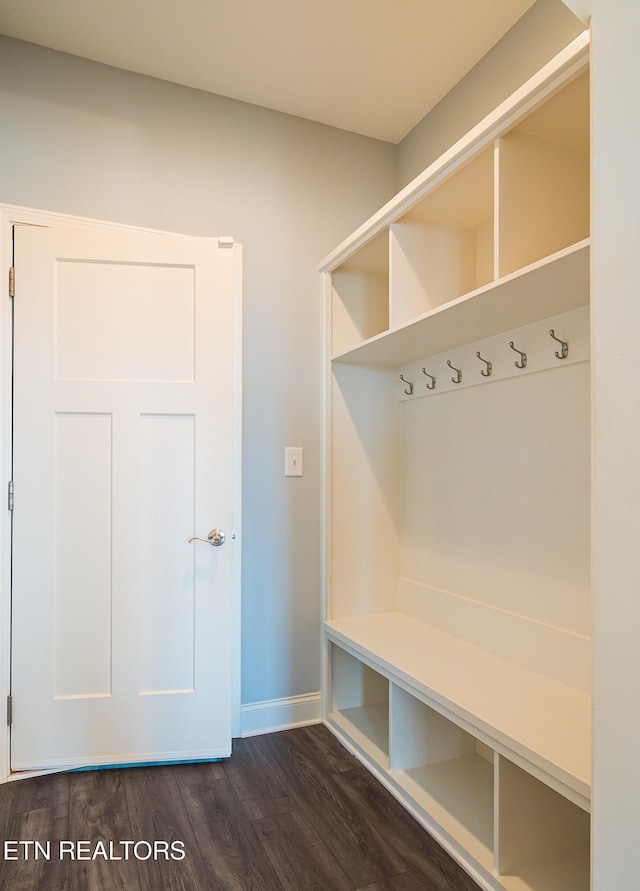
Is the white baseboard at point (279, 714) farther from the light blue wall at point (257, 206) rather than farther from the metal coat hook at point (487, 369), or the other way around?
the metal coat hook at point (487, 369)

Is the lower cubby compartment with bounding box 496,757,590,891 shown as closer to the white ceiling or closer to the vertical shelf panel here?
the vertical shelf panel

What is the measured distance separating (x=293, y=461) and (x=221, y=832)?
1.42 meters

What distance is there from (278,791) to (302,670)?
0.62 m

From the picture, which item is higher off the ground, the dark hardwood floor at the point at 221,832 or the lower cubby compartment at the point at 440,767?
the lower cubby compartment at the point at 440,767

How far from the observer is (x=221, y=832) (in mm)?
1779

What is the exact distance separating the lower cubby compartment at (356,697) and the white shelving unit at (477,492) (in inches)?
0.4

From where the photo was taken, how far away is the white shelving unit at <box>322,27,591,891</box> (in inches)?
60.4

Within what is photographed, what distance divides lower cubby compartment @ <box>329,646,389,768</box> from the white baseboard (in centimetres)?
10

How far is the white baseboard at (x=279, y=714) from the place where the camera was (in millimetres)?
2486

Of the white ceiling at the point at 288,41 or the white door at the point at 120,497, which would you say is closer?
the white ceiling at the point at 288,41

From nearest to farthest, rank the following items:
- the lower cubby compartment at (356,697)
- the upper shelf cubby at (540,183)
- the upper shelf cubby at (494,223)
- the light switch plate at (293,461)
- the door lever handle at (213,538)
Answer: the upper shelf cubby at (494,223) → the upper shelf cubby at (540,183) → the door lever handle at (213,538) → the lower cubby compartment at (356,697) → the light switch plate at (293,461)

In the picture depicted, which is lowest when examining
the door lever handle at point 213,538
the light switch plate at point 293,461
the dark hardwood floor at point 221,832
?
the dark hardwood floor at point 221,832

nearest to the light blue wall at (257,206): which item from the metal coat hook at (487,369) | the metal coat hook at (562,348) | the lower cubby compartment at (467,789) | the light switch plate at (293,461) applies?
the light switch plate at (293,461)

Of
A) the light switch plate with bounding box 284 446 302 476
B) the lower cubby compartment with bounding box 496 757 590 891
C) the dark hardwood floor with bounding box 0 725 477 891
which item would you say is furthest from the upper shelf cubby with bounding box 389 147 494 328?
the dark hardwood floor with bounding box 0 725 477 891
